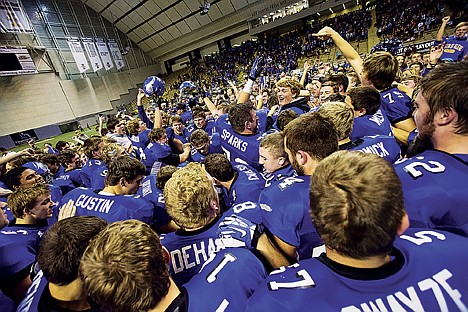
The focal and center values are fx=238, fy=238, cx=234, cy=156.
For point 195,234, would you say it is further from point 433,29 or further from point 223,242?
point 433,29

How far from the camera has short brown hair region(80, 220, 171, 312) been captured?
1.02 metres

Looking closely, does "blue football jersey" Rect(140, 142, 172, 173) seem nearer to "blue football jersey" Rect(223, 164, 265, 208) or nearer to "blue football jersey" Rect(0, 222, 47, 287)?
"blue football jersey" Rect(223, 164, 265, 208)

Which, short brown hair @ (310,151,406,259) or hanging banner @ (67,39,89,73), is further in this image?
hanging banner @ (67,39,89,73)

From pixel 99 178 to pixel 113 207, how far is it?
6.53ft

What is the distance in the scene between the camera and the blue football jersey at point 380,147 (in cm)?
227

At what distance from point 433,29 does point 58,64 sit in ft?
120

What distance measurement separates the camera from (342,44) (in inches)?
132

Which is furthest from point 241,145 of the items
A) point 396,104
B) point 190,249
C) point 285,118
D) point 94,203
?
point 396,104

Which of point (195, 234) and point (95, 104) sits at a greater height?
point (95, 104)

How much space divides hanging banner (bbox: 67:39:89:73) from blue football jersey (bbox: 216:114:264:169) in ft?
108

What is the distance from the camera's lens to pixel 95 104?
3194 centimetres

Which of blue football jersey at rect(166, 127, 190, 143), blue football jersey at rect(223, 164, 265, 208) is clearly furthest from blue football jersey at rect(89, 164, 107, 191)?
blue football jersey at rect(223, 164, 265, 208)

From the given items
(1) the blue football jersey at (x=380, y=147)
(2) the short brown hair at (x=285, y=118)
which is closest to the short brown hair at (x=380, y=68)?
(2) the short brown hair at (x=285, y=118)

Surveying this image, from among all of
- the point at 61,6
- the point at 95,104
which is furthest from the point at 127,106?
the point at 61,6
